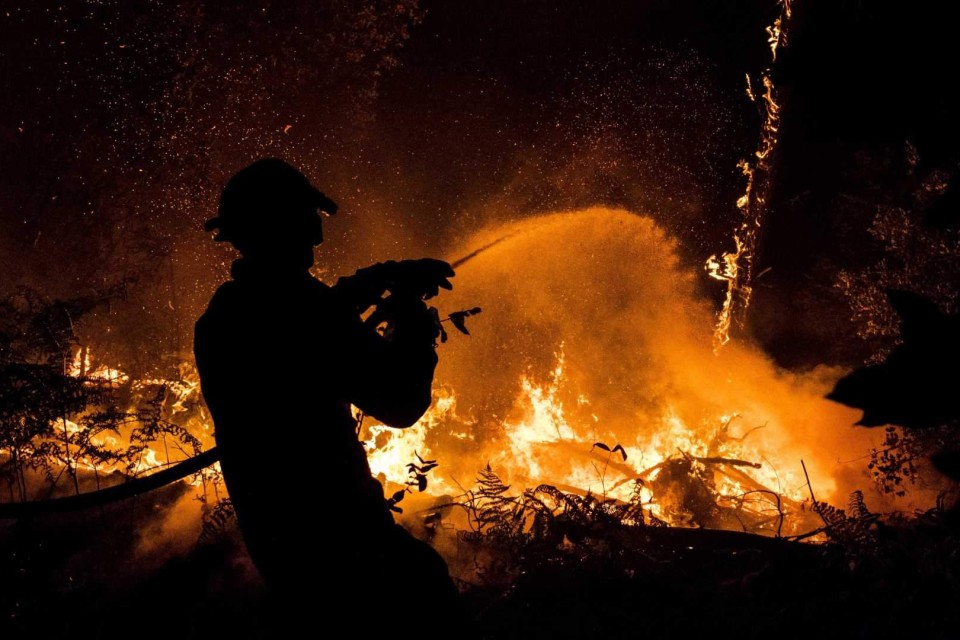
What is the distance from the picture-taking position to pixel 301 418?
1.94 meters

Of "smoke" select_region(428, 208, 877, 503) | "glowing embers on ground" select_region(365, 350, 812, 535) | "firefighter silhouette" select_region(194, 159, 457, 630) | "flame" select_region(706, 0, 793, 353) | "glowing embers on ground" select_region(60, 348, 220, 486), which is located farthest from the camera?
"flame" select_region(706, 0, 793, 353)

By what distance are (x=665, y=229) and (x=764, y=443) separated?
395 cm

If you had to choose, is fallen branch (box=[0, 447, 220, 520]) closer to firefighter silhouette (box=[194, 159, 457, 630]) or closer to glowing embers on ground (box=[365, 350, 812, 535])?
firefighter silhouette (box=[194, 159, 457, 630])

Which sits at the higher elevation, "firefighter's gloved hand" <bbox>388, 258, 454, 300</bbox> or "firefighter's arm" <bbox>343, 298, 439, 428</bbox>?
"firefighter's gloved hand" <bbox>388, 258, 454, 300</bbox>

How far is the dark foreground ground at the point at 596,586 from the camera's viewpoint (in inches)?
132

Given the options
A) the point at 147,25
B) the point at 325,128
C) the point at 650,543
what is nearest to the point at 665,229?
the point at 325,128

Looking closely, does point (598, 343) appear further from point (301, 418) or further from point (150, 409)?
point (301, 418)

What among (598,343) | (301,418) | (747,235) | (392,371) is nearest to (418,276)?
(392,371)

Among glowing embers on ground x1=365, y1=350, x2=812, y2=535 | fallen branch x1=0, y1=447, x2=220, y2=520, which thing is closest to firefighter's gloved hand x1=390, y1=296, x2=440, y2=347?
fallen branch x1=0, y1=447, x2=220, y2=520

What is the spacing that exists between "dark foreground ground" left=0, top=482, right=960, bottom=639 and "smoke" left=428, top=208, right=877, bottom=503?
4596mm

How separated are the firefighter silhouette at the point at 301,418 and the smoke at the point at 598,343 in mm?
6919

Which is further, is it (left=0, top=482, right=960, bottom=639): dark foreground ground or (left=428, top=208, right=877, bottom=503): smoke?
(left=428, top=208, right=877, bottom=503): smoke

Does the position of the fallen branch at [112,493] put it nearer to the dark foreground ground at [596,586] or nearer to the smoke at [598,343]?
the dark foreground ground at [596,586]

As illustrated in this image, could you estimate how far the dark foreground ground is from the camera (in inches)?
132
